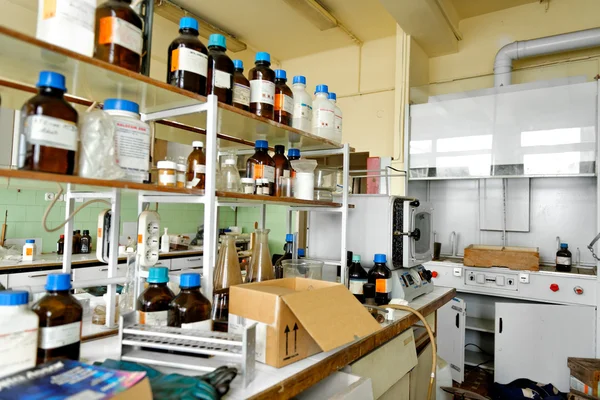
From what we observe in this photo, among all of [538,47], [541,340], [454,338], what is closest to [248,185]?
[454,338]

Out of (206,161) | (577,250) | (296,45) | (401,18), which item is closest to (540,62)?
(401,18)

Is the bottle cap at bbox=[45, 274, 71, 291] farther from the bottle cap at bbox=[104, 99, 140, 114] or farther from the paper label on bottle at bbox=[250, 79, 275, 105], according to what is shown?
the paper label on bottle at bbox=[250, 79, 275, 105]

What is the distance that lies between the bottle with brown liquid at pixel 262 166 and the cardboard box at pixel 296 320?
0.43 meters

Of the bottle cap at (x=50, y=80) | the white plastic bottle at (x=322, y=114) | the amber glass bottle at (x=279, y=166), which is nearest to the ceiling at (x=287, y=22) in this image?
the white plastic bottle at (x=322, y=114)

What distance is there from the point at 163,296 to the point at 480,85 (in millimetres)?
3437

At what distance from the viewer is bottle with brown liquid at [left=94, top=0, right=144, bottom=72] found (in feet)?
3.07

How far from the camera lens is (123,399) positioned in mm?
631

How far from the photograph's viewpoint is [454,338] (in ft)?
9.11

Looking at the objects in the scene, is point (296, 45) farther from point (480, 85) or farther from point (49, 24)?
point (49, 24)

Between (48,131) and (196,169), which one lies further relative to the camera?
(196,169)

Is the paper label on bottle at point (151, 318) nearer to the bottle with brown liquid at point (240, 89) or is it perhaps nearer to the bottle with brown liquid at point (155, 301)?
the bottle with brown liquid at point (155, 301)

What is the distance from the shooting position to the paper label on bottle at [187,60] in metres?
1.12

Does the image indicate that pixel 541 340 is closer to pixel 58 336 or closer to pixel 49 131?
pixel 58 336

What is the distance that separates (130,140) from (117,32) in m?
0.26
